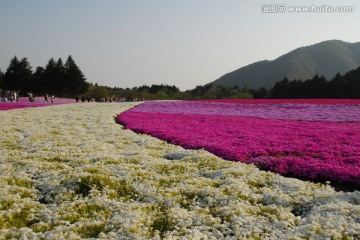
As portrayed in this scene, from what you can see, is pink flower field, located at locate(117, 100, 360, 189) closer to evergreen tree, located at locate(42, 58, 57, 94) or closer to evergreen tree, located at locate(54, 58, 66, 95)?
evergreen tree, located at locate(54, 58, 66, 95)

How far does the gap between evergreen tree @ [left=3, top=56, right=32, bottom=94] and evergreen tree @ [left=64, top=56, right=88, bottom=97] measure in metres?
14.4

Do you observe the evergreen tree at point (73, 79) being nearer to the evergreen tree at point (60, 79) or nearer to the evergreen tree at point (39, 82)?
→ the evergreen tree at point (60, 79)

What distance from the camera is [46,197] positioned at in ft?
40.1

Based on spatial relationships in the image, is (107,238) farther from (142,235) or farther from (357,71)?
(357,71)

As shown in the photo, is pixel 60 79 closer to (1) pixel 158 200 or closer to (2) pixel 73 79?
(2) pixel 73 79

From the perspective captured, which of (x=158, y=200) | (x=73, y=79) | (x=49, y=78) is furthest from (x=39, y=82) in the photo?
(x=158, y=200)

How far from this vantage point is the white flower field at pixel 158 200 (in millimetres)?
9711

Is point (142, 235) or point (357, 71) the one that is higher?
point (357, 71)

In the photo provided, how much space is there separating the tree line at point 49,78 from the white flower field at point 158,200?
114m

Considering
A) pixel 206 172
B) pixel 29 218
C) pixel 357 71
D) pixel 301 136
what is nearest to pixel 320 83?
pixel 357 71

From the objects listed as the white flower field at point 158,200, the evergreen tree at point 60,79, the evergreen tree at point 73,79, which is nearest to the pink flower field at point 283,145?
the white flower field at point 158,200

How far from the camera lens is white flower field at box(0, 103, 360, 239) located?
9.71 metres

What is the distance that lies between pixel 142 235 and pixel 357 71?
12117 centimetres

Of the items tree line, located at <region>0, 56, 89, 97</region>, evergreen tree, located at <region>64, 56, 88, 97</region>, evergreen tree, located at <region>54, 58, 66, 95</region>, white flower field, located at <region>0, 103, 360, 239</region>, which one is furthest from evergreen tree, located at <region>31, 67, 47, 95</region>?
white flower field, located at <region>0, 103, 360, 239</region>
